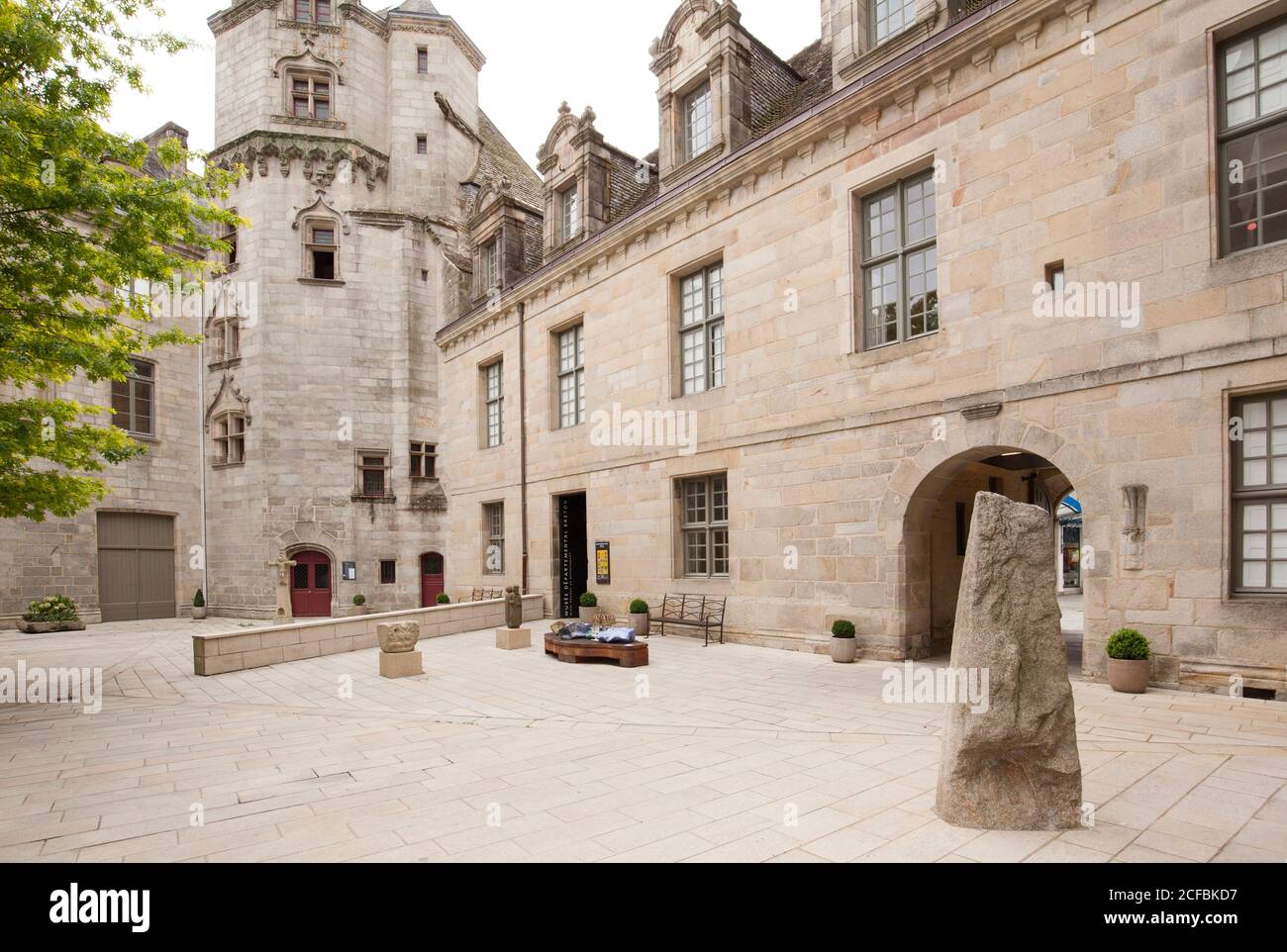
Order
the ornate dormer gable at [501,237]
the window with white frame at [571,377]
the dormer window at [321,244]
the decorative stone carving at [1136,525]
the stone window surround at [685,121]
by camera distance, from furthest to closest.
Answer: the dormer window at [321,244]
the ornate dormer gable at [501,237]
the window with white frame at [571,377]
the stone window surround at [685,121]
the decorative stone carving at [1136,525]

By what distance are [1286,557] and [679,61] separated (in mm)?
13975

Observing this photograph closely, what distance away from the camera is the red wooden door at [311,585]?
2412 centimetres

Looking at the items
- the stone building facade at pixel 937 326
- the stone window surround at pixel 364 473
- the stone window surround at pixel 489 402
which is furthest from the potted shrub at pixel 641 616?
the stone window surround at pixel 364 473

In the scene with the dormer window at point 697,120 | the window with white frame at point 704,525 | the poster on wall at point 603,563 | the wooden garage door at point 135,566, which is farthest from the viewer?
the wooden garage door at point 135,566

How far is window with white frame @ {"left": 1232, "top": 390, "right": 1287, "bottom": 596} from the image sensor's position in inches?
318

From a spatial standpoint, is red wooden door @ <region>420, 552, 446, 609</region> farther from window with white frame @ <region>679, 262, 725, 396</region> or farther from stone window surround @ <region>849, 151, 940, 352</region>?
stone window surround @ <region>849, 151, 940, 352</region>

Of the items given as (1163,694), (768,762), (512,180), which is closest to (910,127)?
(1163,694)

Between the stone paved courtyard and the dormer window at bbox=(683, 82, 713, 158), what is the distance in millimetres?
11333

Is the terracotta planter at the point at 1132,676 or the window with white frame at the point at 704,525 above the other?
the window with white frame at the point at 704,525

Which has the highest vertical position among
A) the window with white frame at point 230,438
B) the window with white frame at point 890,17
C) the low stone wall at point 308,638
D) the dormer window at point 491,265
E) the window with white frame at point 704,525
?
the window with white frame at point 890,17

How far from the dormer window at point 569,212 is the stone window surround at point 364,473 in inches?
406

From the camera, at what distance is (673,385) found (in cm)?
1565

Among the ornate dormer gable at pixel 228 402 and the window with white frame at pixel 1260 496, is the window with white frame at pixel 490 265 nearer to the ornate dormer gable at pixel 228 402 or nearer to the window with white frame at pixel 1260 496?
the ornate dormer gable at pixel 228 402

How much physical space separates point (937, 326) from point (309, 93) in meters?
24.1
